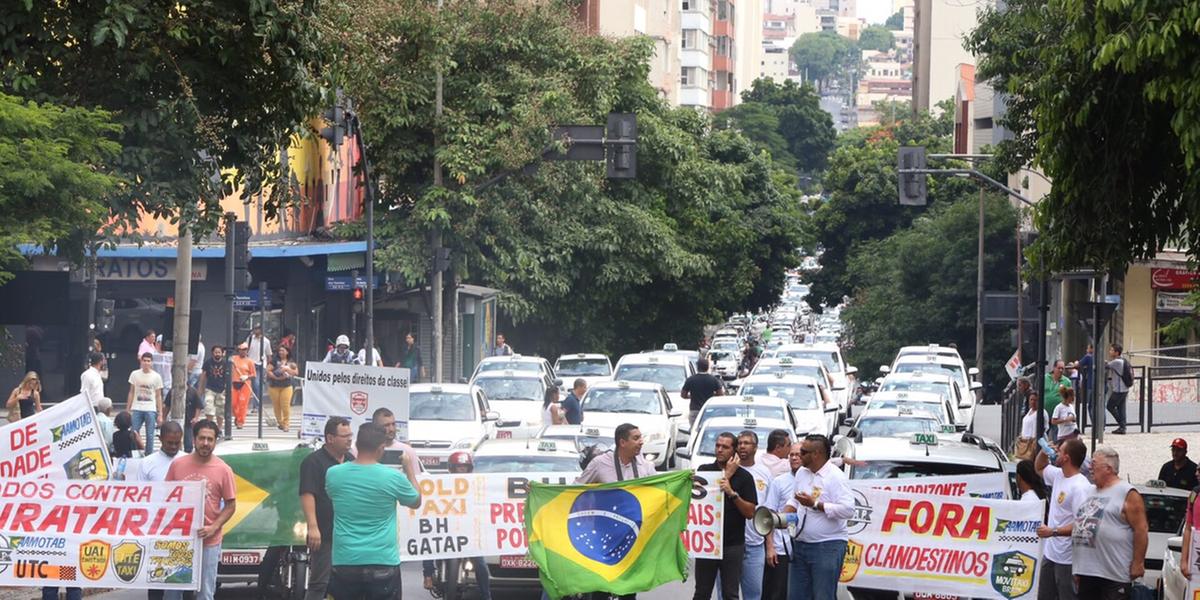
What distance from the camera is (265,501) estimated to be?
1535cm

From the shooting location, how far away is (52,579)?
13.7 meters

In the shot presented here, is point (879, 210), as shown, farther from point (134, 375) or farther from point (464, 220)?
point (134, 375)

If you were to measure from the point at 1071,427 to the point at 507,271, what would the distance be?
2371 cm

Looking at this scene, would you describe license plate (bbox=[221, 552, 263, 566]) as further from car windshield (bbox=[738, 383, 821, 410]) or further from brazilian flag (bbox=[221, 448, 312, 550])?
car windshield (bbox=[738, 383, 821, 410])

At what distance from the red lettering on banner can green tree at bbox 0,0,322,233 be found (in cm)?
282

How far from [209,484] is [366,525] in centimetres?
212

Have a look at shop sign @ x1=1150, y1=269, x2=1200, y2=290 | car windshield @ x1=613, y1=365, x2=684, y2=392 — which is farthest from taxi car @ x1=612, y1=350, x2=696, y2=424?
shop sign @ x1=1150, y1=269, x2=1200, y2=290

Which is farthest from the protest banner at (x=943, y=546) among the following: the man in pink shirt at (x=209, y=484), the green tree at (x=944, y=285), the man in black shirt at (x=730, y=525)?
the green tree at (x=944, y=285)

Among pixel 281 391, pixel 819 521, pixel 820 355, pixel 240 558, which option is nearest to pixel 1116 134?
pixel 819 521

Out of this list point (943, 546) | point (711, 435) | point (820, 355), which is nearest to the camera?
point (943, 546)

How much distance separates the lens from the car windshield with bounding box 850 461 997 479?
15836 millimetres

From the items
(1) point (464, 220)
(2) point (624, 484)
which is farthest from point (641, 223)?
(2) point (624, 484)

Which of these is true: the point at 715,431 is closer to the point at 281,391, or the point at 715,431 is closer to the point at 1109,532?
the point at 281,391

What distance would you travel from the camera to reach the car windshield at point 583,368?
4103 cm
